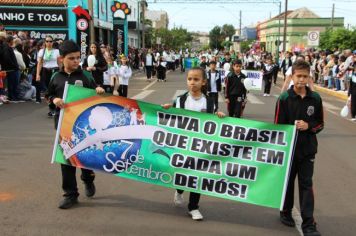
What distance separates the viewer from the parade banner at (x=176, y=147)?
4555mm

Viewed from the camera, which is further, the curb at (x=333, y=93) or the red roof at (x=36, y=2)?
the red roof at (x=36, y=2)

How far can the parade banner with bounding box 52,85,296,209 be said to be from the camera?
4555 millimetres

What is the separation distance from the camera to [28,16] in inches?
1146

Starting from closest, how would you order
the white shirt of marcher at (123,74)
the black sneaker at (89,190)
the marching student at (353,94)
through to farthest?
the black sneaker at (89,190) → the marching student at (353,94) → the white shirt of marcher at (123,74)

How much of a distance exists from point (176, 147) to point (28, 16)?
87.9ft

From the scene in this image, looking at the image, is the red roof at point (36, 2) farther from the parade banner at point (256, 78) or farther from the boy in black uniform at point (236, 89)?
the boy in black uniform at point (236, 89)

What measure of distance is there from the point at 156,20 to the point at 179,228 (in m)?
109

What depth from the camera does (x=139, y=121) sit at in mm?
4891

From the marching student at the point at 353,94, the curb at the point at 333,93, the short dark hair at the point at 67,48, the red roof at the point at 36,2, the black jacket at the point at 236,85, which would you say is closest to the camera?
the short dark hair at the point at 67,48

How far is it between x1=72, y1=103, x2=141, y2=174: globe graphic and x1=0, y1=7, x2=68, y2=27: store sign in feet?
85.2

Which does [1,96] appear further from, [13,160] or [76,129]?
[76,129]

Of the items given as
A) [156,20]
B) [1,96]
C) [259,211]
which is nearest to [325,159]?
[259,211]

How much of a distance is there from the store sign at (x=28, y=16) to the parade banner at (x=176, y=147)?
85.1ft

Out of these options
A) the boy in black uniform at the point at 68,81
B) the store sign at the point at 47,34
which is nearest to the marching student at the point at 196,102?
the boy in black uniform at the point at 68,81
